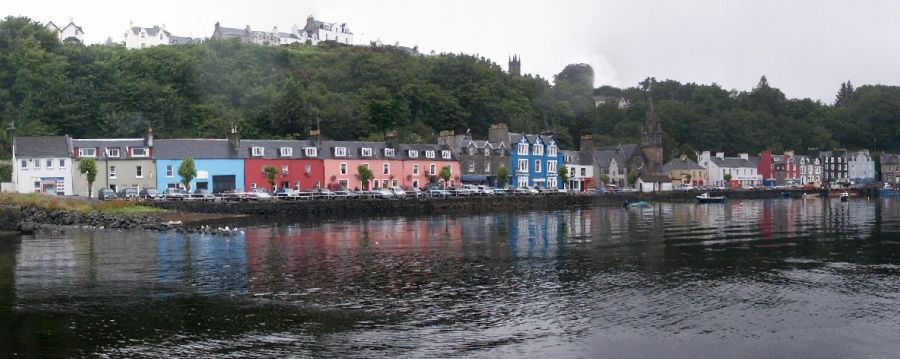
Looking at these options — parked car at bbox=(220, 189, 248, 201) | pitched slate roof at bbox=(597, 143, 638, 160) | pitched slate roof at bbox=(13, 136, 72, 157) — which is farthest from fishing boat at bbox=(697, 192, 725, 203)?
pitched slate roof at bbox=(13, 136, 72, 157)

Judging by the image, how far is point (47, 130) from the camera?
281 feet

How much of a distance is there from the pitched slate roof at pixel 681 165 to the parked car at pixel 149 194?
82.5 metres

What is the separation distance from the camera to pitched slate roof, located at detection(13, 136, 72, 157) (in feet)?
222

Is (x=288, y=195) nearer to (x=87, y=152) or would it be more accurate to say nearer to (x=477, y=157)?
(x=87, y=152)

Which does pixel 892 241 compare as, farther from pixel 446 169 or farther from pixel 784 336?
pixel 446 169

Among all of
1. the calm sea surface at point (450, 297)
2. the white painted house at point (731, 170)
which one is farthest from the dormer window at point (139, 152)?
the white painted house at point (731, 170)

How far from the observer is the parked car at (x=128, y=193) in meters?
63.1

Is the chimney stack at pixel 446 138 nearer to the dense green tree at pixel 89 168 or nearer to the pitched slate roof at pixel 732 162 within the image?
the dense green tree at pixel 89 168

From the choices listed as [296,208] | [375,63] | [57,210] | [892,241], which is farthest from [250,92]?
[892,241]

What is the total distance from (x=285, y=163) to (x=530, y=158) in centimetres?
3247

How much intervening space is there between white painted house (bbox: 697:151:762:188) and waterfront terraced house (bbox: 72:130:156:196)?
90.9 metres

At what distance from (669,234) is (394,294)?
2535cm

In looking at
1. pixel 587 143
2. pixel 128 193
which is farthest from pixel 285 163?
pixel 587 143

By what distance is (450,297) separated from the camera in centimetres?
2284
